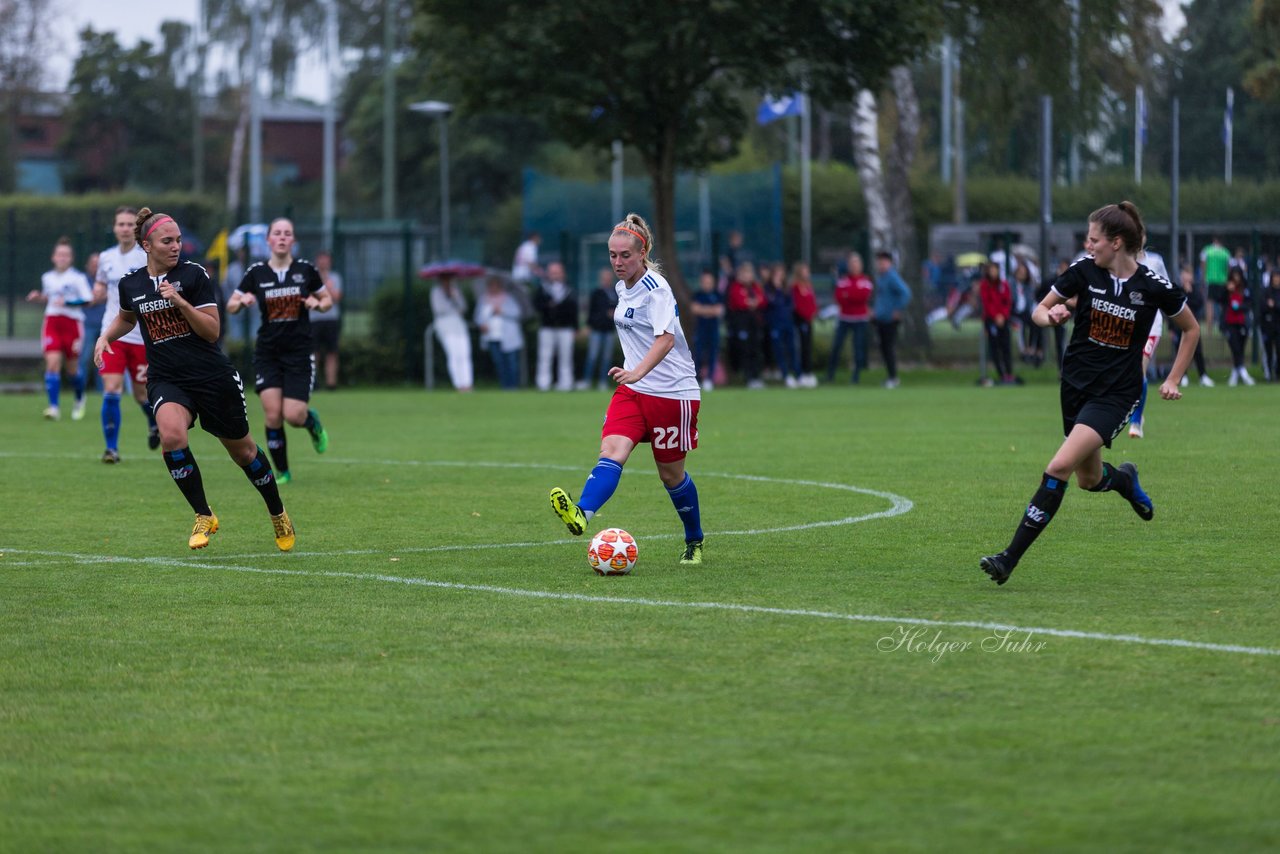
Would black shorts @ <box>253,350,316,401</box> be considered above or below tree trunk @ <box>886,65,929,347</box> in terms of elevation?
below

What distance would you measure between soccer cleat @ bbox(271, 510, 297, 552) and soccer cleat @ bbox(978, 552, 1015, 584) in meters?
4.05

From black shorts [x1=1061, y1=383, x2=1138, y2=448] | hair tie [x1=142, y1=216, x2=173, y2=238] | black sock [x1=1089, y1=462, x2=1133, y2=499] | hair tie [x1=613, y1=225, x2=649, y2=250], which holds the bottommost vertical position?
black sock [x1=1089, y1=462, x2=1133, y2=499]

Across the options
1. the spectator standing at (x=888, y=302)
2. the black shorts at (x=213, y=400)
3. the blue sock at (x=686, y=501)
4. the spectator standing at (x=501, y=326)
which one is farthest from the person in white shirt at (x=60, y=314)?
the blue sock at (x=686, y=501)

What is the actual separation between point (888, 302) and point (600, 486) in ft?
66.2

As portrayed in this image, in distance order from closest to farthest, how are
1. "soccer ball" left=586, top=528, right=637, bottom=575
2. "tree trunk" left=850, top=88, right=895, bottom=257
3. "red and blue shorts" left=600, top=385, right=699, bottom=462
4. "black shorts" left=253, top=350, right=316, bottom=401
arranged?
"soccer ball" left=586, top=528, right=637, bottom=575, "red and blue shorts" left=600, top=385, right=699, bottom=462, "black shorts" left=253, top=350, right=316, bottom=401, "tree trunk" left=850, top=88, right=895, bottom=257

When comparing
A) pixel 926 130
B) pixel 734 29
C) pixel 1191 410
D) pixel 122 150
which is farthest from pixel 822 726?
pixel 122 150

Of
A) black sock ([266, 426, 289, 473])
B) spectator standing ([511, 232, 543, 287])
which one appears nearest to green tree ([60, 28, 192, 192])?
spectator standing ([511, 232, 543, 287])

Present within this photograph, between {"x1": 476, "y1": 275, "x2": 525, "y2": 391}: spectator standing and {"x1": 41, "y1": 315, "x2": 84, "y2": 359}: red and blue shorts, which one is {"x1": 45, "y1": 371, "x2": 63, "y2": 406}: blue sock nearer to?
{"x1": 41, "y1": 315, "x2": 84, "y2": 359}: red and blue shorts

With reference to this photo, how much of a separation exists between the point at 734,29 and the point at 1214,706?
78.3 feet

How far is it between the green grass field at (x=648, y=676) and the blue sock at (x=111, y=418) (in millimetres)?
2557

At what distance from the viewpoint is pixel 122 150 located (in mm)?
88188

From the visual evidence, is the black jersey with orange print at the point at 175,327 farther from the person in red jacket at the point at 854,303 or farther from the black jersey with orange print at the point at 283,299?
the person in red jacket at the point at 854,303

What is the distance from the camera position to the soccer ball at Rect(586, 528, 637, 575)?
9.01 metres

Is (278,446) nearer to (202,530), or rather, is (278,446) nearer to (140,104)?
(202,530)
